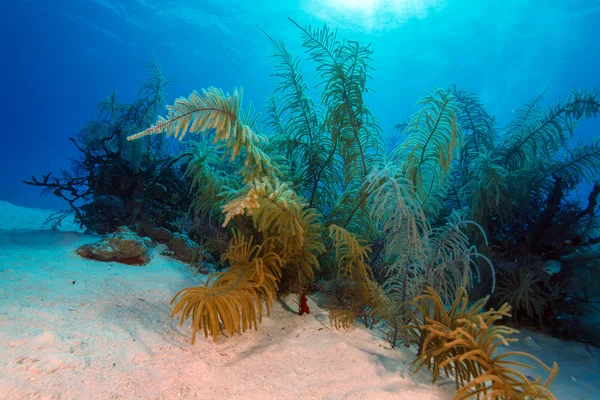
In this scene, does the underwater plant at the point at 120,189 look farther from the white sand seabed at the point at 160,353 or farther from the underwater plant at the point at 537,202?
the underwater plant at the point at 537,202

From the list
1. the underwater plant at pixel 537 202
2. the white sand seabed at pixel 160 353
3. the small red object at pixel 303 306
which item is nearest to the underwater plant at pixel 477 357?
the white sand seabed at pixel 160 353

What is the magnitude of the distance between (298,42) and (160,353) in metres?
48.6

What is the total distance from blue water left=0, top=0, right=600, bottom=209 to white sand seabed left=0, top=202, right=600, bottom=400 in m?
23.1

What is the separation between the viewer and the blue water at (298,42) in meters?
36.4

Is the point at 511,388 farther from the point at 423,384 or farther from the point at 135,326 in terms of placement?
the point at 135,326

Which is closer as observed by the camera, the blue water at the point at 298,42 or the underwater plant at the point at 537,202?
the underwater plant at the point at 537,202

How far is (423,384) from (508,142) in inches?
174

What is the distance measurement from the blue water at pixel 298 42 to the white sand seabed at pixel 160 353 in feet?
75.9

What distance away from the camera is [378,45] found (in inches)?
1875

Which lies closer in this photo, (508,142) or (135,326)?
(135,326)

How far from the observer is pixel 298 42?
43781mm

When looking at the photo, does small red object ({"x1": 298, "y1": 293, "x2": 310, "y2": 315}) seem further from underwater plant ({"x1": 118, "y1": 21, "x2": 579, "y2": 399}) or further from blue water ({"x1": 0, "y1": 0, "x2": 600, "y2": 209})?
blue water ({"x1": 0, "y1": 0, "x2": 600, "y2": 209})

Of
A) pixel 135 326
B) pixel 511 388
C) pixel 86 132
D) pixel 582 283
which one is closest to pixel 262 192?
pixel 135 326

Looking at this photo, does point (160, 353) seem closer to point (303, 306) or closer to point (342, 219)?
point (303, 306)
